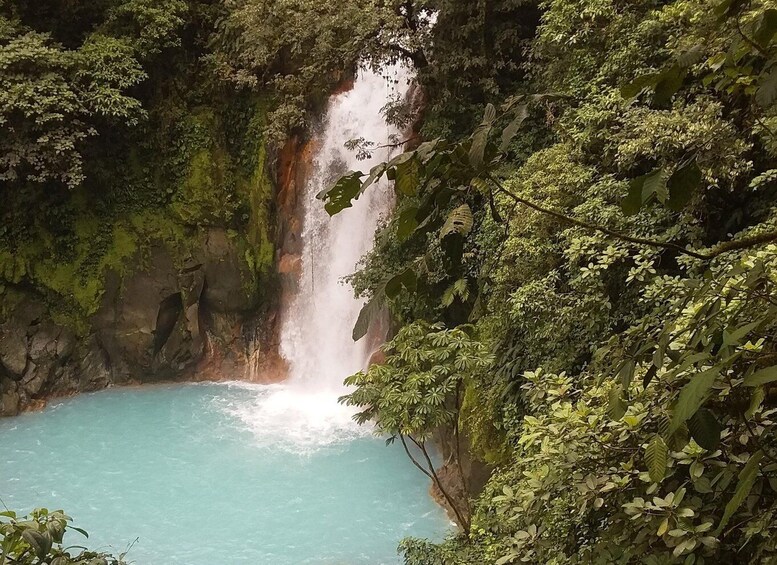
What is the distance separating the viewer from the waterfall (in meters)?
9.12

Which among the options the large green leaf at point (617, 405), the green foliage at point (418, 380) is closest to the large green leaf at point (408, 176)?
the large green leaf at point (617, 405)

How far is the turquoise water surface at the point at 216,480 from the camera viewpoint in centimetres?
606

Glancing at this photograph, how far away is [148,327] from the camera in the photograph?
980cm

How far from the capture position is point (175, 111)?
9781mm

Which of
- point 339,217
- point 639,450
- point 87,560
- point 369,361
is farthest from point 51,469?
point 639,450

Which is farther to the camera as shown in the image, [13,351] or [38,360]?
A: [38,360]

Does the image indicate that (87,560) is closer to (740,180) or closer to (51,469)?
(740,180)

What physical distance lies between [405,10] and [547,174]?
12.0ft

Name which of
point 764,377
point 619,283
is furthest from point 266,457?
point 764,377

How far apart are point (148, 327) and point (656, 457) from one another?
9.56 metres

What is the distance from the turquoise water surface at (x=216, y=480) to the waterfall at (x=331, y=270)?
0.58ft

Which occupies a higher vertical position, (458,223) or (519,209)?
(519,209)

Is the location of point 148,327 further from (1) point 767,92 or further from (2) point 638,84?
(1) point 767,92

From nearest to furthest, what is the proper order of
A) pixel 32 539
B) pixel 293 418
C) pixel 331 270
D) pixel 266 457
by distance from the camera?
pixel 32 539
pixel 266 457
pixel 293 418
pixel 331 270
